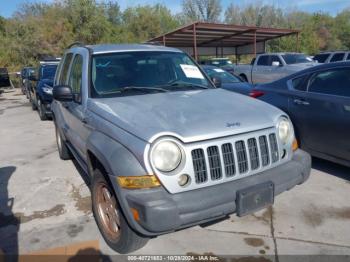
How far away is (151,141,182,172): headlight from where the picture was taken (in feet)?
9.07

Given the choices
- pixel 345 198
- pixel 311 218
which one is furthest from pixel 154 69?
pixel 345 198

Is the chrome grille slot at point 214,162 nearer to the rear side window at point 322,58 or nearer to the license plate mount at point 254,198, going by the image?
the license plate mount at point 254,198

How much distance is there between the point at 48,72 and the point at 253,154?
9.53 metres

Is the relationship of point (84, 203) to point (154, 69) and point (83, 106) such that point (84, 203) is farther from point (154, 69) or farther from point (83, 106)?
point (154, 69)

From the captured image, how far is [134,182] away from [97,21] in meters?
33.6

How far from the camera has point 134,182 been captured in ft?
9.01

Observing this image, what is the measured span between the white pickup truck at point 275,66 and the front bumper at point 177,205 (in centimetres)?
1211

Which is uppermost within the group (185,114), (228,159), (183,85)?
(183,85)

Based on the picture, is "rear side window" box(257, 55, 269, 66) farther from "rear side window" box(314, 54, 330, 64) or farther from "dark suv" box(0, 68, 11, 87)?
"dark suv" box(0, 68, 11, 87)

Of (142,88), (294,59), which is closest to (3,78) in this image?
(294,59)

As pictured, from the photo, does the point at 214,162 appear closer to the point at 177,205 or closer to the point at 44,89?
the point at 177,205

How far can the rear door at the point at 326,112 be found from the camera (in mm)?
4445

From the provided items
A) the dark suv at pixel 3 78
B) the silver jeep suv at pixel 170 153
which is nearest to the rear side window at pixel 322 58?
the silver jeep suv at pixel 170 153

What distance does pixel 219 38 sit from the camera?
2819cm
